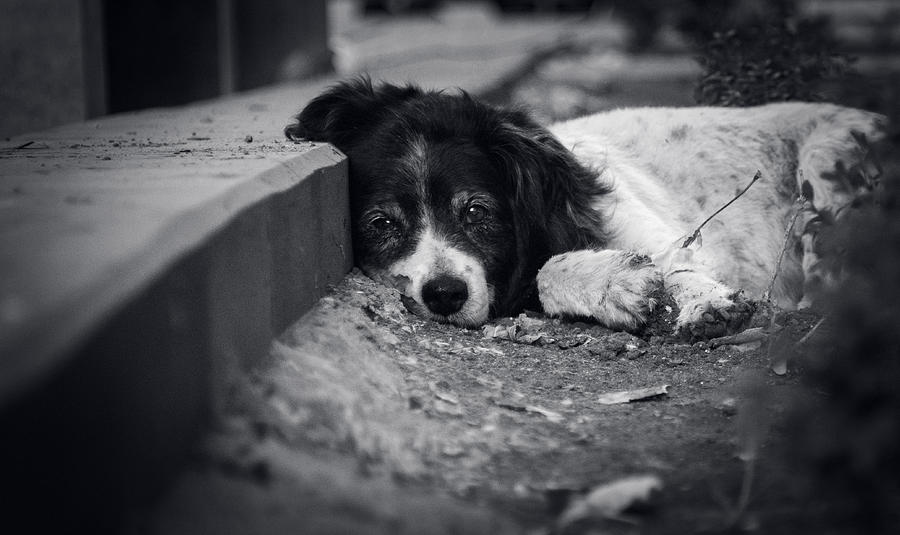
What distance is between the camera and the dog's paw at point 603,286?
3.72 meters

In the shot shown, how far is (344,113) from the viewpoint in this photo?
4.20 metres

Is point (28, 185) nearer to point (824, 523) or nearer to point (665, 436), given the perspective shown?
A: point (665, 436)

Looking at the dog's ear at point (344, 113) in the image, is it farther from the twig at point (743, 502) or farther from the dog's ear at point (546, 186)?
the twig at point (743, 502)

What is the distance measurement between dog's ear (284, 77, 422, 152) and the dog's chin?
0.80m

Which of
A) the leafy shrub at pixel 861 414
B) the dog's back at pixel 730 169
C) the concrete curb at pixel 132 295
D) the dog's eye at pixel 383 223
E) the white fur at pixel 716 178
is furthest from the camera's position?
the dog's back at pixel 730 169

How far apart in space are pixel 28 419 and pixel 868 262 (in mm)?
1559

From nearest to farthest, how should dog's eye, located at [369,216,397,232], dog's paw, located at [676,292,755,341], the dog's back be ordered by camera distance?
dog's paw, located at [676,292,755,341]
dog's eye, located at [369,216,397,232]
the dog's back

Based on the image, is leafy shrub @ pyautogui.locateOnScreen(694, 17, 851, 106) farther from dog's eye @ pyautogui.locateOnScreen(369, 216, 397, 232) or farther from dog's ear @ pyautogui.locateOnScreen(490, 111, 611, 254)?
dog's eye @ pyautogui.locateOnScreen(369, 216, 397, 232)

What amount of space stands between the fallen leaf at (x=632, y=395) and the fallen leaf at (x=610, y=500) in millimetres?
855

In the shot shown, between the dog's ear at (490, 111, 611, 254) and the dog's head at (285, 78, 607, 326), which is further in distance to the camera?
the dog's ear at (490, 111, 611, 254)

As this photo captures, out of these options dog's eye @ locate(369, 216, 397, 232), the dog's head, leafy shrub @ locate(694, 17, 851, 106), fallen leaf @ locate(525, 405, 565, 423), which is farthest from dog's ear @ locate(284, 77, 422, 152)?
leafy shrub @ locate(694, 17, 851, 106)

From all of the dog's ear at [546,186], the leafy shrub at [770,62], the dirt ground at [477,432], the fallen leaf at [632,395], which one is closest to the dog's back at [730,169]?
the dog's ear at [546,186]

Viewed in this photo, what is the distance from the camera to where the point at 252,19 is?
9492mm

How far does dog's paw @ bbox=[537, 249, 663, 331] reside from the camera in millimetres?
3719
